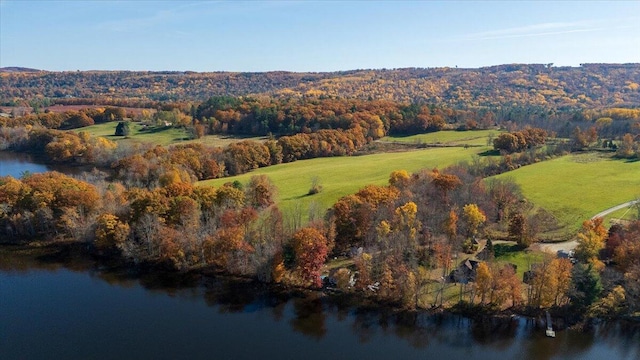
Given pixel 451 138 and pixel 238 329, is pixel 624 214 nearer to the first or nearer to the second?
pixel 238 329

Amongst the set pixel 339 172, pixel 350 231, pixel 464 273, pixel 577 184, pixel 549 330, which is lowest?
pixel 549 330

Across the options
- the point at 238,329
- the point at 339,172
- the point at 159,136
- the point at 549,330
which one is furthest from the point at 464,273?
the point at 159,136

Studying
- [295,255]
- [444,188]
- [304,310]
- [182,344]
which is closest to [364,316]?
[304,310]

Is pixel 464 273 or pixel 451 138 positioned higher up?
pixel 451 138

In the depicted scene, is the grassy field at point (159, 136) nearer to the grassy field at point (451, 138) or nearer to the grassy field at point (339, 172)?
the grassy field at point (339, 172)

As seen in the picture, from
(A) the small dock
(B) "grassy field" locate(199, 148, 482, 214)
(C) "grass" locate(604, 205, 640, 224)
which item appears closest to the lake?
(A) the small dock

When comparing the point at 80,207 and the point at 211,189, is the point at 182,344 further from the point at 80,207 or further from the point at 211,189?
the point at 80,207

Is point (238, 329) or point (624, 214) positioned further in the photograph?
point (624, 214)
